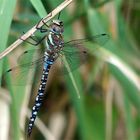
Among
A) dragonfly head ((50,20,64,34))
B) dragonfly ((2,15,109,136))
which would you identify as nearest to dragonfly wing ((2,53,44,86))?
dragonfly ((2,15,109,136))

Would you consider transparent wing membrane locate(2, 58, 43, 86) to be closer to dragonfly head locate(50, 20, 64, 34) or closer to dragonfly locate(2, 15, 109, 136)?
dragonfly locate(2, 15, 109, 136)

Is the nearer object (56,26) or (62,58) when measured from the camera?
(56,26)

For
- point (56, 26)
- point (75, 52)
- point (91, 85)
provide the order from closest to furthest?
1. point (56, 26)
2. point (75, 52)
3. point (91, 85)

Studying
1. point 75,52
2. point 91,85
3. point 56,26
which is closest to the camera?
point 56,26

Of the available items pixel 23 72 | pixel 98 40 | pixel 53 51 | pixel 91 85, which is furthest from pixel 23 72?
pixel 91 85

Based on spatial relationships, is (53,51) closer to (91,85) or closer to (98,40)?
(98,40)

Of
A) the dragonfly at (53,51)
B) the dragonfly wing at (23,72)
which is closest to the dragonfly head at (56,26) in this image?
the dragonfly at (53,51)

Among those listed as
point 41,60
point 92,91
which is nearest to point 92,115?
point 92,91

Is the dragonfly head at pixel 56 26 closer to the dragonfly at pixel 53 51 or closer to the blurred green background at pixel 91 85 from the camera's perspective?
the dragonfly at pixel 53 51
